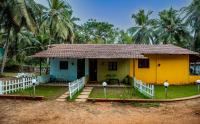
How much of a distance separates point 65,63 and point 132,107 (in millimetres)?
12268

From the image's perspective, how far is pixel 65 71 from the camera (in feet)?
78.8

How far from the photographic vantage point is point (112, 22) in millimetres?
55000

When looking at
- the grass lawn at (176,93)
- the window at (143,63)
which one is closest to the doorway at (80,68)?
the window at (143,63)

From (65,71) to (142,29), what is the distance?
22.7m

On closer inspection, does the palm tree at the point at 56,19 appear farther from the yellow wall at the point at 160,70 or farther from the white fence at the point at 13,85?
the white fence at the point at 13,85

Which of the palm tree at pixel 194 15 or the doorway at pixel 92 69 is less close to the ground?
the palm tree at pixel 194 15

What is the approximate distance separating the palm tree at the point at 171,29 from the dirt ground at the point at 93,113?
91.5 ft

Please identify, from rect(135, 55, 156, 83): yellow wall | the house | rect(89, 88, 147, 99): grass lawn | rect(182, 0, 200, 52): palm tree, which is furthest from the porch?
rect(182, 0, 200, 52): palm tree

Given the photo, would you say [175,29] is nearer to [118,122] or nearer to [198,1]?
[198,1]

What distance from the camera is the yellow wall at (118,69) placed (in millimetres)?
23656

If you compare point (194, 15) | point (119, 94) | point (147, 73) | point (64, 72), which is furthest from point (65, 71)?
point (194, 15)

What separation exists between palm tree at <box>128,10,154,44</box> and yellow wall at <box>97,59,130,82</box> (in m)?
20.0

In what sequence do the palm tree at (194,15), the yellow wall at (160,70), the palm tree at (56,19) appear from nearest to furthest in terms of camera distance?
the yellow wall at (160,70)
the palm tree at (194,15)
the palm tree at (56,19)

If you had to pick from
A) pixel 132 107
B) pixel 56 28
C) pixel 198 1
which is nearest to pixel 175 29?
pixel 198 1
